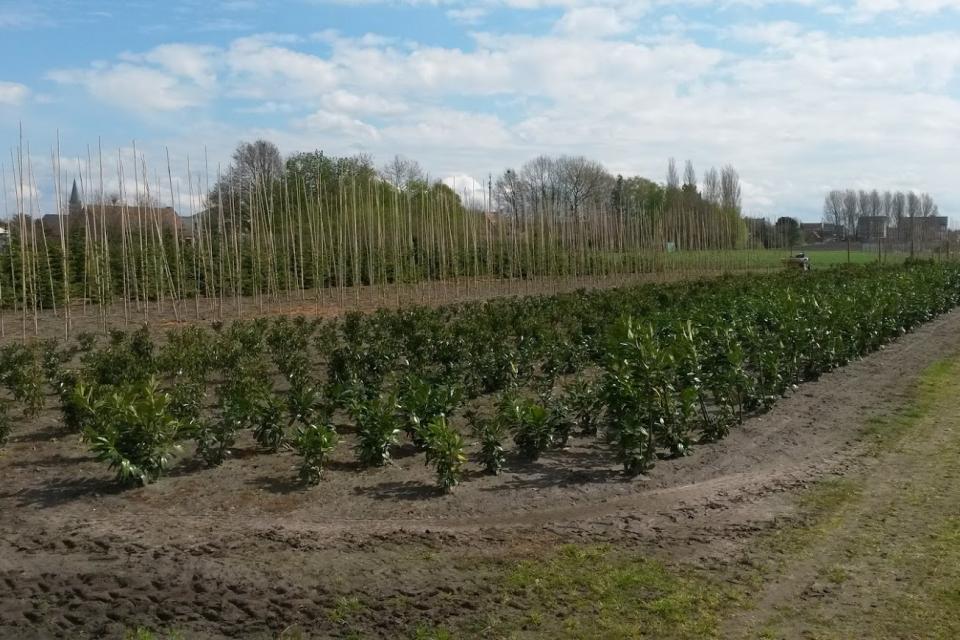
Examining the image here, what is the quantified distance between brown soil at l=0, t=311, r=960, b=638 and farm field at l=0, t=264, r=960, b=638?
2cm

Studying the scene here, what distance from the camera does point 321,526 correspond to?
6309 mm

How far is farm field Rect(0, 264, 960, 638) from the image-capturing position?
491 centimetres

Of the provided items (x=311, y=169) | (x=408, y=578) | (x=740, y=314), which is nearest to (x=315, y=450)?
(x=408, y=578)

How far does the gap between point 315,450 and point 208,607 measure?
2.50 meters

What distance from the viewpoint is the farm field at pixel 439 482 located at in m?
4.91

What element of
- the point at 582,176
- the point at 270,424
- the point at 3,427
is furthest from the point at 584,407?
the point at 582,176

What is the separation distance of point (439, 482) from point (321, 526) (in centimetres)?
121

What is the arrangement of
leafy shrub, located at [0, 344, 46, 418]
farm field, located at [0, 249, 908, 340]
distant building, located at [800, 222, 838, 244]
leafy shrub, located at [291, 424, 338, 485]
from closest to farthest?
leafy shrub, located at [291, 424, 338, 485] → leafy shrub, located at [0, 344, 46, 418] → farm field, located at [0, 249, 908, 340] → distant building, located at [800, 222, 838, 244]

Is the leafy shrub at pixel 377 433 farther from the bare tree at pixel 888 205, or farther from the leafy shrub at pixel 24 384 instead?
the bare tree at pixel 888 205

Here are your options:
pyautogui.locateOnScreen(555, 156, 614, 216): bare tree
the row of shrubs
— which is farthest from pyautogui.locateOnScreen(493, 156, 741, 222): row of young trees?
the row of shrubs

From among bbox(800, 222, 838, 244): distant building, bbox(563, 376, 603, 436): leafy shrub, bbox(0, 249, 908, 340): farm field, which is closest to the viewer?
bbox(563, 376, 603, 436): leafy shrub

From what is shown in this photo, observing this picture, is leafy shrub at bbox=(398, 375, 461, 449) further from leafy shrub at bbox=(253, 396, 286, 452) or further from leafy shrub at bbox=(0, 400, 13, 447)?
leafy shrub at bbox=(0, 400, 13, 447)

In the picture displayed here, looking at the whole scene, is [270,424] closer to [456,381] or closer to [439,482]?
[439,482]

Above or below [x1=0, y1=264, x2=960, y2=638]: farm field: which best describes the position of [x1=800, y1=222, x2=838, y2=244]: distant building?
above
